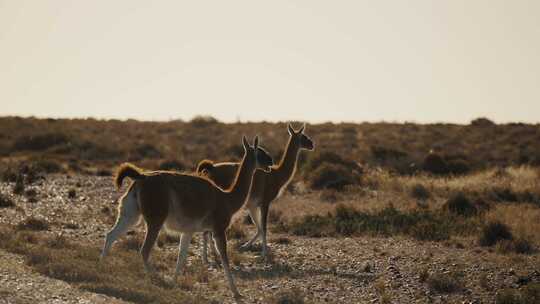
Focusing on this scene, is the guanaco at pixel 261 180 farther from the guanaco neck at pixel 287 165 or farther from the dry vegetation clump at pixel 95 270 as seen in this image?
the dry vegetation clump at pixel 95 270

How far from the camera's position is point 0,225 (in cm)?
1666

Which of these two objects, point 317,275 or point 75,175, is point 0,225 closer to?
point 317,275

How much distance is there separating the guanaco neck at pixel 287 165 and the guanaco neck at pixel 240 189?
359 centimetres

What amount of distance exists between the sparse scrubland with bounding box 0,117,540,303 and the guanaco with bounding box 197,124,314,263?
56 centimetres

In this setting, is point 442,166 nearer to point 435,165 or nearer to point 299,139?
point 435,165

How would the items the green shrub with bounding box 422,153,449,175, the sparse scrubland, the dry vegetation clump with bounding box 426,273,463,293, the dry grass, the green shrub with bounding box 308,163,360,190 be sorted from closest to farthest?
the sparse scrubland, the dry vegetation clump with bounding box 426,273,463,293, the dry grass, the green shrub with bounding box 308,163,360,190, the green shrub with bounding box 422,153,449,175

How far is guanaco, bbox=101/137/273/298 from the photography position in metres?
11.9

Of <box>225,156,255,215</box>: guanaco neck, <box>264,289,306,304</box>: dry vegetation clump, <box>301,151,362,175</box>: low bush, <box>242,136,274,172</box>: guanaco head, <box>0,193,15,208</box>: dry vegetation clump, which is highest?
<box>242,136,274,172</box>: guanaco head

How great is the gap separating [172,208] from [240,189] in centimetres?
116

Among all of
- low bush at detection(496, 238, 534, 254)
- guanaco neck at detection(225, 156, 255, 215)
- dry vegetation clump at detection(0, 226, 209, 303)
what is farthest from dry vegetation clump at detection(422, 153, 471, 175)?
guanaco neck at detection(225, 156, 255, 215)

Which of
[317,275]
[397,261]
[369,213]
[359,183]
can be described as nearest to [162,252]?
[317,275]

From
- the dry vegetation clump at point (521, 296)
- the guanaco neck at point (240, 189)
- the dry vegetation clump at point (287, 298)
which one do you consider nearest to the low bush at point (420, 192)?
the dry vegetation clump at point (521, 296)

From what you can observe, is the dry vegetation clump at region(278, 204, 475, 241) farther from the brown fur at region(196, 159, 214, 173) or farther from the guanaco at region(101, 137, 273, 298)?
the guanaco at region(101, 137, 273, 298)

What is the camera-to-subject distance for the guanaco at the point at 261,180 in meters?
15.3
